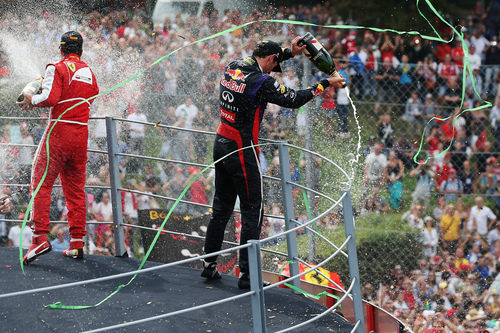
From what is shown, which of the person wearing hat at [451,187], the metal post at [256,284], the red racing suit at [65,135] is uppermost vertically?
the red racing suit at [65,135]

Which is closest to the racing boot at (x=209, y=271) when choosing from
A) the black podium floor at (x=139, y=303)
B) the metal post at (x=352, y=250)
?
the black podium floor at (x=139, y=303)

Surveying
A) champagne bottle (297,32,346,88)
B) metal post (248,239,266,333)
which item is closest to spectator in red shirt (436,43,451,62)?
champagne bottle (297,32,346,88)

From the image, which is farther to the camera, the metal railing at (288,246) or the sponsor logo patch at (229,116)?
the sponsor logo patch at (229,116)

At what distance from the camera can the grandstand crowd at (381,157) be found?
8.60 m

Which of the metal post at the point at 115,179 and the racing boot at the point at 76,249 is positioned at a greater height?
the metal post at the point at 115,179

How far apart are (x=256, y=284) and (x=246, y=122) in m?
1.56

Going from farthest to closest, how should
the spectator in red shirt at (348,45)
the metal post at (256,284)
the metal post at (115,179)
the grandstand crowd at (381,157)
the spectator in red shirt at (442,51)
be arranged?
1. the spectator in red shirt at (348,45)
2. the spectator in red shirt at (442,51)
3. the grandstand crowd at (381,157)
4. the metal post at (115,179)
5. the metal post at (256,284)

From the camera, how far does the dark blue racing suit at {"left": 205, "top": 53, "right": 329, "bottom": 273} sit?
4738 millimetres

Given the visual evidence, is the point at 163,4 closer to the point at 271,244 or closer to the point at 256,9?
the point at 256,9

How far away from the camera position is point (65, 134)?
5320 millimetres

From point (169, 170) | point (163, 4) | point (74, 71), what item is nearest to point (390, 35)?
point (163, 4)

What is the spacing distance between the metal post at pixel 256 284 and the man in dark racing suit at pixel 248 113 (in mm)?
1249

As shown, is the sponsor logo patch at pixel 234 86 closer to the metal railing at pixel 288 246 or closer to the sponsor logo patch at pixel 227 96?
the sponsor logo patch at pixel 227 96

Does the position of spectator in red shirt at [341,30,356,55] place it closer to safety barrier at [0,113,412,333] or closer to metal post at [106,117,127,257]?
safety barrier at [0,113,412,333]
